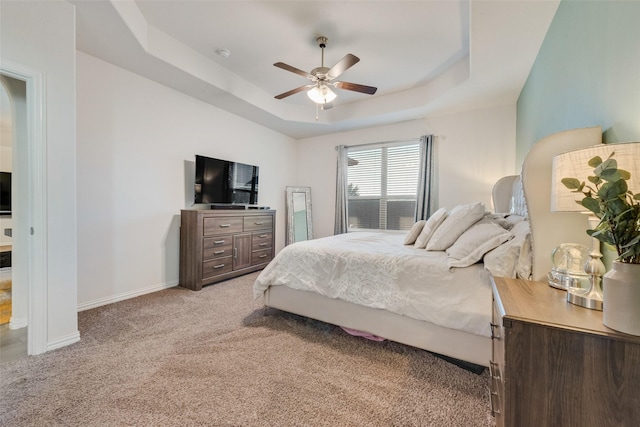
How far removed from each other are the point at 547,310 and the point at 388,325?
47.2 inches

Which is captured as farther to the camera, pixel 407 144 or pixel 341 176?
pixel 341 176

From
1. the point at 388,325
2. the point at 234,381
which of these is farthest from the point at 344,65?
the point at 234,381

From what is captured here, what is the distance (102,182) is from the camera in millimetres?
2846

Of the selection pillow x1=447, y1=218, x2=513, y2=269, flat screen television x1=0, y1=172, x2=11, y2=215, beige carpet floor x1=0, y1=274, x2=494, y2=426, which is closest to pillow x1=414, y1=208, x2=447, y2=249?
pillow x1=447, y1=218, x2=513, y2=269

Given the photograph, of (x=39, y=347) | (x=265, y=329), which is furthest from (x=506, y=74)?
(x=39, y=347)

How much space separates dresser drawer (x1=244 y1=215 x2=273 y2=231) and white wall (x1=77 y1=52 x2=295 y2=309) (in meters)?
0.86

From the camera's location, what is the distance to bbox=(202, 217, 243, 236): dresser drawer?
3.42 metres

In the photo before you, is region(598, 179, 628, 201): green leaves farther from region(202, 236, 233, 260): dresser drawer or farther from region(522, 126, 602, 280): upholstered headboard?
region(202, 236, 233, 260): dresser drawer

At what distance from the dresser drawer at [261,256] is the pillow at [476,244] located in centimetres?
304

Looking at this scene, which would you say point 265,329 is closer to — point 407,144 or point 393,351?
point 393,351

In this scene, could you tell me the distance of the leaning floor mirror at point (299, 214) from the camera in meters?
5.34

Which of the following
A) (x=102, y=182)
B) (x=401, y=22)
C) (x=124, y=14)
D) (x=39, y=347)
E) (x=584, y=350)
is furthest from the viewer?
(x=102, y=182)

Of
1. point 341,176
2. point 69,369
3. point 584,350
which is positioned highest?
point 341,176

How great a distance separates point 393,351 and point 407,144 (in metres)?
Answer: 3.64
